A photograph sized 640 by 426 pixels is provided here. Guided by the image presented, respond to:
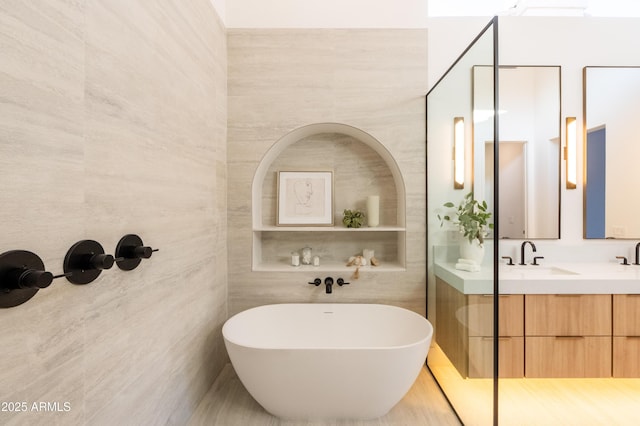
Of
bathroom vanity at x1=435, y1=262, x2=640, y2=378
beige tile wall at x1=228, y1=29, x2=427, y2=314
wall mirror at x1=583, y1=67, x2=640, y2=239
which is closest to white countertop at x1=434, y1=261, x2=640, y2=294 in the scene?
bathroom vanity at x1=435, y1=262, x2=640, y2=378

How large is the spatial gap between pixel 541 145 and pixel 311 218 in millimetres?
1902

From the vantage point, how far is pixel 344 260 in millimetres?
2787

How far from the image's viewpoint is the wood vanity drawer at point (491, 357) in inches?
61.8

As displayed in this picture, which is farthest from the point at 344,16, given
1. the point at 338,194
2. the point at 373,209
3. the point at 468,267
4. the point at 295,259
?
the point at 468,267

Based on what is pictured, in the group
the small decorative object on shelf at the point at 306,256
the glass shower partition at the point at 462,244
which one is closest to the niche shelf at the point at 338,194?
the small decorative object on shelf at the point at 306,256

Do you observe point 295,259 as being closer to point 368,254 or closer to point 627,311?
point 368,254

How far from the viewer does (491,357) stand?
1536 mm

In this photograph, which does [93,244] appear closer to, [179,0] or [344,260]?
[179,0]

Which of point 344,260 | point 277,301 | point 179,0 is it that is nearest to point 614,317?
point 344,260

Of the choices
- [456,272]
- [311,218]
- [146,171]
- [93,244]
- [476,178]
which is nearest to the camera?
[93,244]

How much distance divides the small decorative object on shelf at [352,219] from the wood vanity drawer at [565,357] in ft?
4.46

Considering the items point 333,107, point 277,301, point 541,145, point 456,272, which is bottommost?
point 277,301

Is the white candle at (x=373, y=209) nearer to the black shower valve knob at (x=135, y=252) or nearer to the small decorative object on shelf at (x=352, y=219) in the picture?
the small decorative object on shelf at (x=352, y=219)

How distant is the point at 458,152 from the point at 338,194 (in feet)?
3.53
